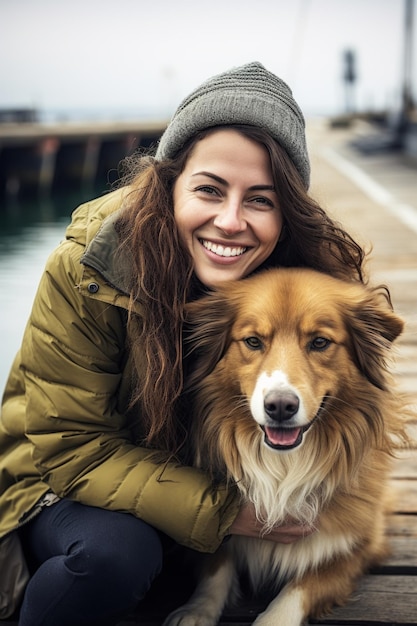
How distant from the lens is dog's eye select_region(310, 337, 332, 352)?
225cm

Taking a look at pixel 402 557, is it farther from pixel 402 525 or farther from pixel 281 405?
pixel 281 405

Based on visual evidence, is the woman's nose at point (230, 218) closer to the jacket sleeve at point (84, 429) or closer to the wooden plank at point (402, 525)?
the jacket sleeve at point (84, 429)

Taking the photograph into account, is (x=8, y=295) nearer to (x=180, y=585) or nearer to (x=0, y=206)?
(x=180, y=585)

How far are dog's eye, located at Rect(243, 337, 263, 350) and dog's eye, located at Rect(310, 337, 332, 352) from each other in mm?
151

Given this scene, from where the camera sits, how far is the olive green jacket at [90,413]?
225 cm

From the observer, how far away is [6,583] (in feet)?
7.74

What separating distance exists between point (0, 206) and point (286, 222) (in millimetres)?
20655

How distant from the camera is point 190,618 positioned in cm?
236

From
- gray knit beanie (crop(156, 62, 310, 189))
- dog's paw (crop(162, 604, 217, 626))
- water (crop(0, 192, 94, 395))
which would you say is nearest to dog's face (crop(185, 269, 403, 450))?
gray knit beanie (crop(156, 62, 310, 189))

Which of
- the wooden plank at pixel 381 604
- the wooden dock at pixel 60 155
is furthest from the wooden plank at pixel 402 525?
the wooden dock at pixel 60 155

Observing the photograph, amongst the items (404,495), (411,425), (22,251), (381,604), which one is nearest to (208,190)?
(381,604)

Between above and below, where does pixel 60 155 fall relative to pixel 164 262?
above

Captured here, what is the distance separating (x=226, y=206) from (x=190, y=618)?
1252 mm

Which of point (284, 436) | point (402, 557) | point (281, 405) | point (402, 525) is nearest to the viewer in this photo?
point (281, 405)
